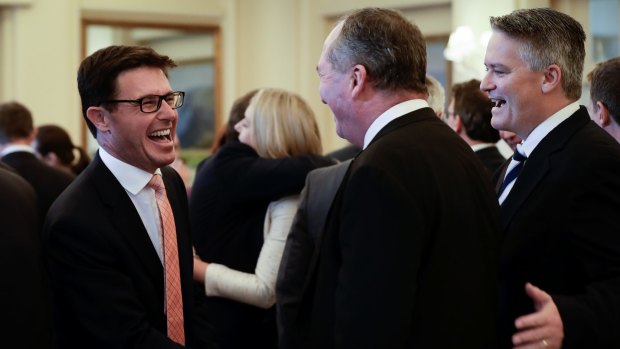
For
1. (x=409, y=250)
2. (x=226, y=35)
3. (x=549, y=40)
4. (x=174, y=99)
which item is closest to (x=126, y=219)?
(x=174, y=99)

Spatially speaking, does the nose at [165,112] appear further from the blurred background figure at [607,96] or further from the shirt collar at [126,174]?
the blurred background figure at [607,96]

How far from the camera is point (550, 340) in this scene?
2188 mm

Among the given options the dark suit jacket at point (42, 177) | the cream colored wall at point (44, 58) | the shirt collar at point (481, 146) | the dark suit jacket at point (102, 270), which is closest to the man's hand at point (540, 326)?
the dark suit jacket at point (102, 270)

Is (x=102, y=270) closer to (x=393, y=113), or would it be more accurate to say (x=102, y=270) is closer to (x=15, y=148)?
(x=393, y=113)

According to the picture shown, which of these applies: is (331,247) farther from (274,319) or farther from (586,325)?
(274,319)

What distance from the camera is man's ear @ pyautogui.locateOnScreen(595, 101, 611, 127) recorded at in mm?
2906

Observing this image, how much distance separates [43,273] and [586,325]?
4.73 ft

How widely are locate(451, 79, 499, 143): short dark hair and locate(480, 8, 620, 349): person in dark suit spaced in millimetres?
1481

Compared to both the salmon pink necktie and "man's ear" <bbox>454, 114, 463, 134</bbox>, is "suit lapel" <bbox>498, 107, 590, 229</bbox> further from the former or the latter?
"man's ear" <bbox>454, 114, 463, 134</bbox>

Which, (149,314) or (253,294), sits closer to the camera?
(149,314)

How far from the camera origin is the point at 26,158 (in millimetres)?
5395

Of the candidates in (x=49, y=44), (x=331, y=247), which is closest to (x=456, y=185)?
(x=331, y=247)

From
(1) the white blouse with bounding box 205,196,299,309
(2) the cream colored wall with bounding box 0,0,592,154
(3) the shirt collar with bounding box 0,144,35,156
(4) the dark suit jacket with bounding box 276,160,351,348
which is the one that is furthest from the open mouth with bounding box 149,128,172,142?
(2) the cream colored wall with bounding box 0,0,592,154

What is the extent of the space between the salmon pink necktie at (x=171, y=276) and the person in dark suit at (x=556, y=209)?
0.89 meters
